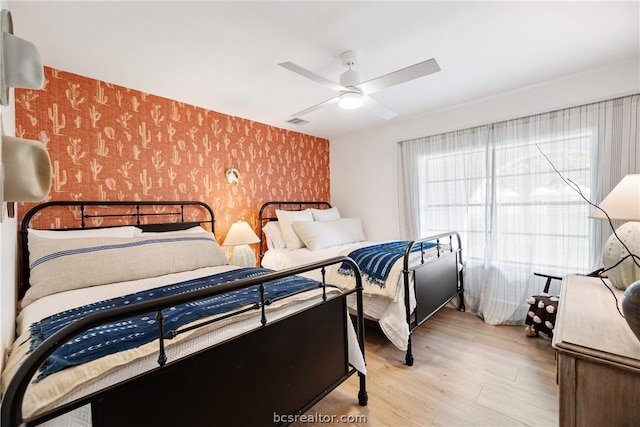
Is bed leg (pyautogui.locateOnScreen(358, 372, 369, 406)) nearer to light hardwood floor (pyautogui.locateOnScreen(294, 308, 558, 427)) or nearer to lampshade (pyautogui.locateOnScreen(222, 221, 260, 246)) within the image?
light hardwood floor (pyautogui.locateOnScreen(294, 308, 558, 427))

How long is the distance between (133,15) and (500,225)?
3479mm

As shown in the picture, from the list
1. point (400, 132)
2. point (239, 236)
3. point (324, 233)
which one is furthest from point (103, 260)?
point (400, 132)

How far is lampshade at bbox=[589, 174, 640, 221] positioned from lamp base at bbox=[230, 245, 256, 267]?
2727 mm

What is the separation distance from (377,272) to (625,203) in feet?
4.79

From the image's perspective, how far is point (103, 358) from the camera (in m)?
0.90

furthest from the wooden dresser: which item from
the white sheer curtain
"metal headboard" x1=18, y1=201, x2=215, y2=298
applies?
"metal headboard" x1=18, y1=201, x2=215, y2=298

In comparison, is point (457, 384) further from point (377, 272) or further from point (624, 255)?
point (624, 255)

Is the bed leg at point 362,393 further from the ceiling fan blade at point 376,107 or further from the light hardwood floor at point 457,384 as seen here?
the ceiling fan blade at point 376,107

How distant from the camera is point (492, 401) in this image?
5.72 feet

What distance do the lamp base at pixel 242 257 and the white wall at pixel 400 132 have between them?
5.94 feet

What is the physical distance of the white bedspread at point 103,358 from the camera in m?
0.80

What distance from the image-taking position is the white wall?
236cm

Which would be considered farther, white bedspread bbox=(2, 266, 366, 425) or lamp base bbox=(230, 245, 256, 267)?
lamp base bbox=(230, 245, 256, 267)

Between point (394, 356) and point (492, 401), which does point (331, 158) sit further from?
point (492, 401)
